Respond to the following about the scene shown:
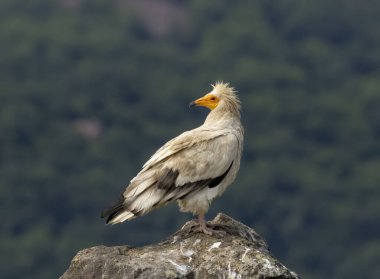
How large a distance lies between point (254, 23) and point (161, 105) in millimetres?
23780

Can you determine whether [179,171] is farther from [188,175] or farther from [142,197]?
[142,197]

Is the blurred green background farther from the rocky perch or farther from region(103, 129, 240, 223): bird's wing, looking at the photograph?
the rocky perch

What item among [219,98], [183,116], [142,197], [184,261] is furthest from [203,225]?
[183,116]

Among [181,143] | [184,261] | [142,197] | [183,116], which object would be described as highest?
[183,116]

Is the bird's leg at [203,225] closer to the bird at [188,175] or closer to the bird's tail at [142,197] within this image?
the bird at [188,175]

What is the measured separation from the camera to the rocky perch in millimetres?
14383

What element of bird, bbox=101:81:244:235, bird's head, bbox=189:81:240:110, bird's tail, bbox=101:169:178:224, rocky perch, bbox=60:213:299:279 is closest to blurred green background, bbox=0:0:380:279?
bird's head, bbox=189:81:240:110

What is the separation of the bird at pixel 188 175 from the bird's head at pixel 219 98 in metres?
0.33

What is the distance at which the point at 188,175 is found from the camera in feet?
52.1

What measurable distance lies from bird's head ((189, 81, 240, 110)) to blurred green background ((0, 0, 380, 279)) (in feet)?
181

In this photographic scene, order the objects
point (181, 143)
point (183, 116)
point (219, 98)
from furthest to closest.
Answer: point (183, 116), point (219, 98), point (181, 143)

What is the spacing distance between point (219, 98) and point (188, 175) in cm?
124

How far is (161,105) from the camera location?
109m

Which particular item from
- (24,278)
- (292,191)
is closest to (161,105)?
(292,191)
